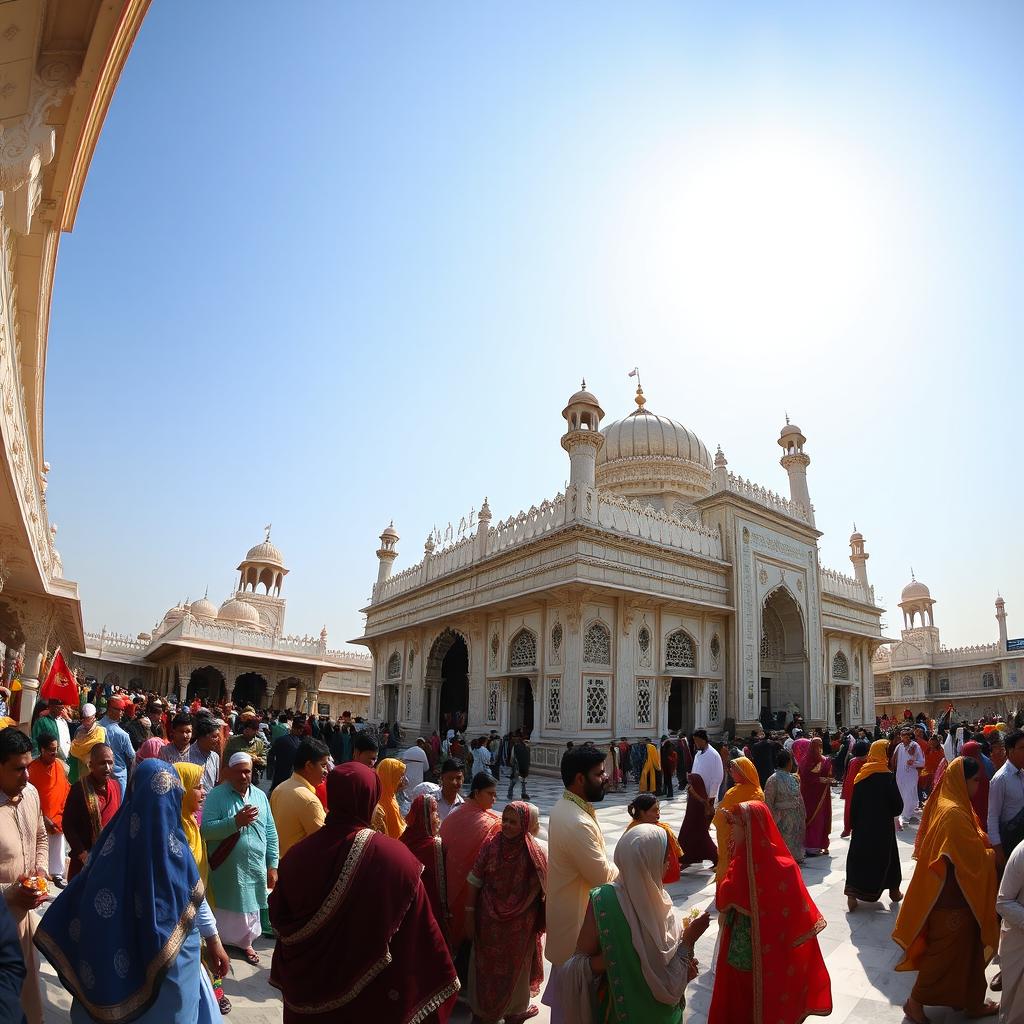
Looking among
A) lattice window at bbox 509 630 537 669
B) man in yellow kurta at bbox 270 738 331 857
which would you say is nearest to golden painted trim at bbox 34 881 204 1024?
man in yellow kurta at bbox 270 738 331 857

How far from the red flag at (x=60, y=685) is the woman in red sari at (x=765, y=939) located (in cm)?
895

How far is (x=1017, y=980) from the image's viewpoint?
3.21 meters

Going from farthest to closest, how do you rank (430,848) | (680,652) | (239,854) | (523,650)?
(680,652) < (523,650) < (239,854) < (430,848)

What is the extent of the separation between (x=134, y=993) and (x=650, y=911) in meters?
1.80

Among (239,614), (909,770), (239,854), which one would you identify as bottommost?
(909,770)

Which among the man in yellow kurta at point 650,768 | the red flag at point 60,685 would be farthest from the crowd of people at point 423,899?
the man in yellow kurta at point 650,768

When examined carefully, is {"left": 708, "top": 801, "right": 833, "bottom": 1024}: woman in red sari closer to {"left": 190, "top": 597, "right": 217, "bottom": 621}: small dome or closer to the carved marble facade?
the carved marble facade

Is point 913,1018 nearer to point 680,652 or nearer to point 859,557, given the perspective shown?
A: point 680,652

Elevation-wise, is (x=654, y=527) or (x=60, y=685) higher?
(x=654, y=527)

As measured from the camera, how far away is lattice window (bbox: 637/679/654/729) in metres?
15.8

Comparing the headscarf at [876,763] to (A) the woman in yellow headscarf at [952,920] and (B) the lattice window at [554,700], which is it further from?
(B) the lattice window at [554,700]

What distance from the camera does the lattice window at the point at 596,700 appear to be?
14.9 meters

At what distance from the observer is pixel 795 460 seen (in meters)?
22.1

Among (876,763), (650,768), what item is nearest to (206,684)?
(650,768)
